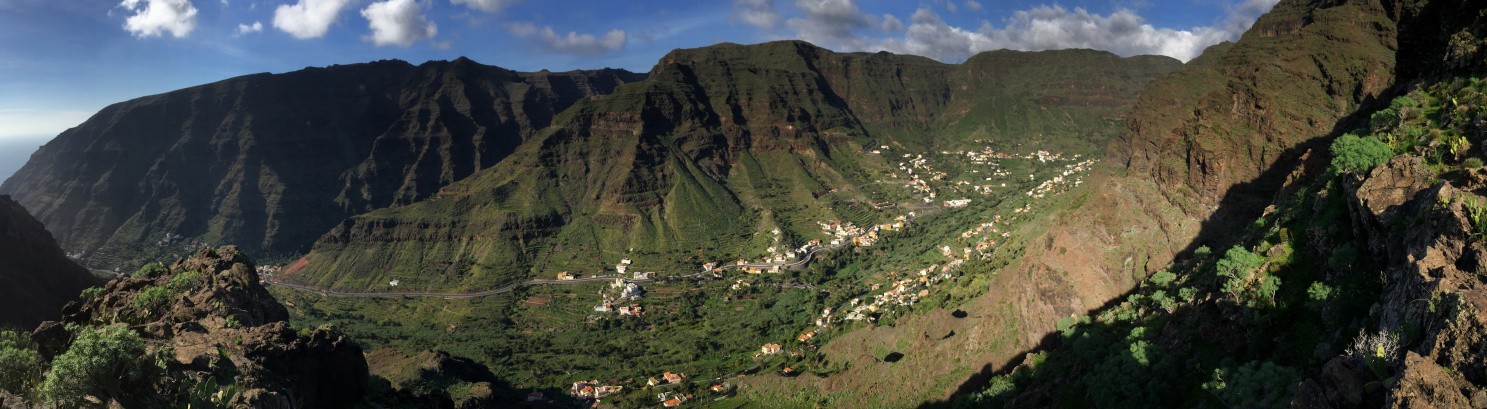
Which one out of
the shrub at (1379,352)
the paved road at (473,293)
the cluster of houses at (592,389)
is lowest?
the cluster of houses at (592,389)

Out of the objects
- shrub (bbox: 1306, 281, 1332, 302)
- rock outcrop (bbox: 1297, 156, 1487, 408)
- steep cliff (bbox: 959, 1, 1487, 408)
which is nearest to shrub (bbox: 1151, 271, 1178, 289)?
steep cliff (bbox: 959, 1, 1487, 408)

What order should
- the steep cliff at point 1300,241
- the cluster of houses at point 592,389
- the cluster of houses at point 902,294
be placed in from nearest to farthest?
1. the steep cliff at point 1300,241
2. the cluster of houses at point 592,389
3. the cluster of houses at point 902,294

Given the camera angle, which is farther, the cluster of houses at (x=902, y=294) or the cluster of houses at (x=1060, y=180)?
the cluster of houses at (x=1060, y=180)

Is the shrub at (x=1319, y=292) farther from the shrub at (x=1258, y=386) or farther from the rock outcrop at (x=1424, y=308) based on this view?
the shrub at (x=1258, y=386)

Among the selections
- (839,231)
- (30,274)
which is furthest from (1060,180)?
(30,274)

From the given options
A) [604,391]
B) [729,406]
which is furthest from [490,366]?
[729,406]

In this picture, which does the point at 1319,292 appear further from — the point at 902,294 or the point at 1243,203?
the point at 902,294

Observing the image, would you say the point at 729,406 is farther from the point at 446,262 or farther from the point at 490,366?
the point at 446,262

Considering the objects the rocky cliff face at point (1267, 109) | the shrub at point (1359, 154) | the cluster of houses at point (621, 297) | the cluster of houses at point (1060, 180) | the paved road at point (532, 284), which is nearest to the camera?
the shrub at point (1359, 154)

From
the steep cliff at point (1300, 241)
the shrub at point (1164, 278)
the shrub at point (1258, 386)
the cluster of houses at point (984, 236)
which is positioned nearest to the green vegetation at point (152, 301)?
the steep cliff at point (1300, 241)
